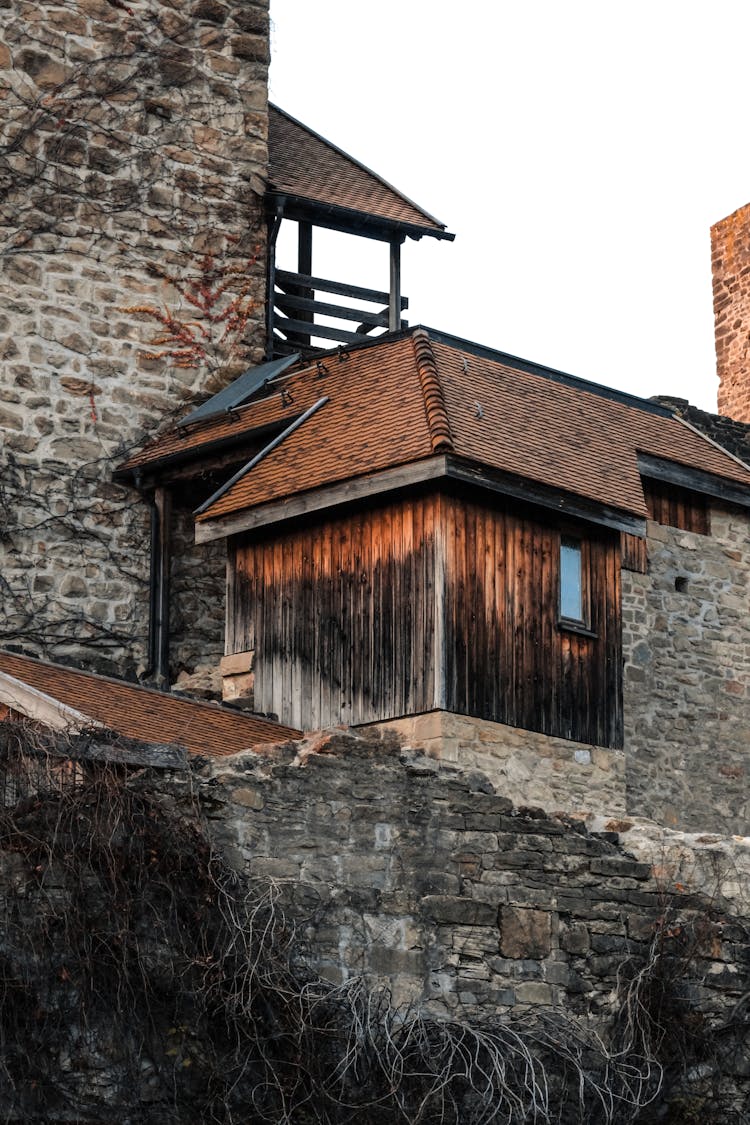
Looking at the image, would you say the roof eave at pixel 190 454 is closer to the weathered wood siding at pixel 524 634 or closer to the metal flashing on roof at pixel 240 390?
the metal flashing on roof at pixel 240 390

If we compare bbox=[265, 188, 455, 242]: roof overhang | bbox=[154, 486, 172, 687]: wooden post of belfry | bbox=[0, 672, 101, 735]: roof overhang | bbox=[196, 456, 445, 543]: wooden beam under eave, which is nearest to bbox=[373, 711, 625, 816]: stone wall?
bbox=[196, 456, 445, 543]: wooden beam under eave

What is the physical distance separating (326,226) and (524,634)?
19.1 feet

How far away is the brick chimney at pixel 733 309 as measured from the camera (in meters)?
26.9

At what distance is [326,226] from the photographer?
2002cm

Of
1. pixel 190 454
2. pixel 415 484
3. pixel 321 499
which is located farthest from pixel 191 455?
pixel 415 484

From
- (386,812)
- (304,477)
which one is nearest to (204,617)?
(304,477)

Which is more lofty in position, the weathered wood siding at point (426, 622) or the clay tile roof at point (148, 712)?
the weathered wood siding at point (426, 622)

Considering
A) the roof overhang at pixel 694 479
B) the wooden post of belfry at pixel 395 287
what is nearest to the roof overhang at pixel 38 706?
the roof overhang at pixel 694 479

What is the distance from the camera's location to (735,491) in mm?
19266

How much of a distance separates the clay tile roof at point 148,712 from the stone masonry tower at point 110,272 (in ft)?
6.88

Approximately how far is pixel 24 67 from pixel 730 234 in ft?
38.1

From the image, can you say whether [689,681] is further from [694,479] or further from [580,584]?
[580,584]

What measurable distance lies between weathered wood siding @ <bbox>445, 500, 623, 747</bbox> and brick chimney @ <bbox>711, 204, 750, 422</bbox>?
1075 cm

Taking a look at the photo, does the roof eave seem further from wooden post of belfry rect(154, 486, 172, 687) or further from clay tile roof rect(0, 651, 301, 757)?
clay tile roof rect(0, 651, 301, 757)
